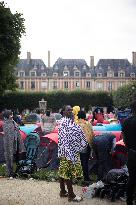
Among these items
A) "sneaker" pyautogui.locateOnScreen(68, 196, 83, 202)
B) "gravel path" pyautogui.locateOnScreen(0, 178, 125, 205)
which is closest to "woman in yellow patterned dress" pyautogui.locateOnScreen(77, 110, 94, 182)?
"gravel path" pyautogui.locateOnScreen(0, 178, 125, 205)

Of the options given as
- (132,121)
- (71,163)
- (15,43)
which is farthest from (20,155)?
(15,43)

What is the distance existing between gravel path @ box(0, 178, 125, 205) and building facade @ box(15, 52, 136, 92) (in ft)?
320

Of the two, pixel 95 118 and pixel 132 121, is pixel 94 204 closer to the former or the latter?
pixel 132 121

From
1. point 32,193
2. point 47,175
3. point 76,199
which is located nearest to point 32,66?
point 47,175

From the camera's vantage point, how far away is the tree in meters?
39.3

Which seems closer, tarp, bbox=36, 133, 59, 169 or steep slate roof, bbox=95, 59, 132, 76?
tarp, bbox=36, 133, 59, 169

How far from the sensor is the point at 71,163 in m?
9.60

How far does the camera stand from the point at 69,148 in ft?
31.5

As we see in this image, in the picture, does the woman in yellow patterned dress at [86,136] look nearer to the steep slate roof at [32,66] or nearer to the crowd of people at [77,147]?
the crowd of people at [77,147]

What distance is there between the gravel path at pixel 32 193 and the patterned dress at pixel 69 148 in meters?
0.59

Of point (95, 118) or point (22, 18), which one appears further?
point (22, 18)

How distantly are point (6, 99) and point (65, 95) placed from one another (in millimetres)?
10341

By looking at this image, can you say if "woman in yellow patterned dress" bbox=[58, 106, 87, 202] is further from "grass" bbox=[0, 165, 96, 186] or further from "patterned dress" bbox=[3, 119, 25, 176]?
"patterned dress" bbox=[3, 119, 25, 176]

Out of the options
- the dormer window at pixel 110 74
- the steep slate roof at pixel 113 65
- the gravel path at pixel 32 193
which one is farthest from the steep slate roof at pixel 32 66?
the gravel path at pixel 32 193
